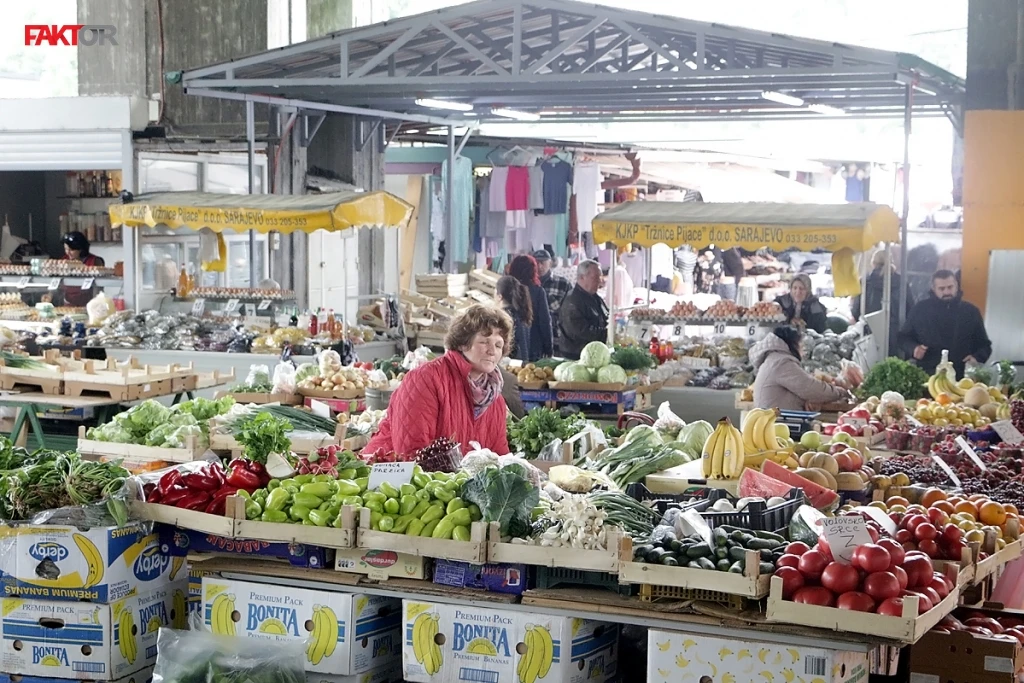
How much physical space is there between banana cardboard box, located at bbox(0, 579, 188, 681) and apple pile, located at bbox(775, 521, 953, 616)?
2461 millimetres

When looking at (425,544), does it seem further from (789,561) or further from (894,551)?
(894,551)

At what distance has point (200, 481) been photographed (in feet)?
16.9

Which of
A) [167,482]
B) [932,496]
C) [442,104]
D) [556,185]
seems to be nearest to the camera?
[167,482]

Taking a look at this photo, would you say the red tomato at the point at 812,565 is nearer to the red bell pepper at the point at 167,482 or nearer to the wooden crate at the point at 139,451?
the red bell pepper at the point at 167,482

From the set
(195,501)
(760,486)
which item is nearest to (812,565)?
(760,486)

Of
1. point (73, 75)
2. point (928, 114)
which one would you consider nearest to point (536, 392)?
point (928, 114)

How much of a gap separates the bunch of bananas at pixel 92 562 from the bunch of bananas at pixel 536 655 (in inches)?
63.7

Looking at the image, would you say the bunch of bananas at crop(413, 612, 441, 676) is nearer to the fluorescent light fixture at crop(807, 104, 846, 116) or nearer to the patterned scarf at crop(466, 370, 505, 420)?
the patterned scarf at crop(466, 370, 505, 420)

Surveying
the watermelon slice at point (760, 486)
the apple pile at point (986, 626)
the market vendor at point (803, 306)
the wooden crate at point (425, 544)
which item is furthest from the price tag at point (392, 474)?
the market vendor at point (803, 306)

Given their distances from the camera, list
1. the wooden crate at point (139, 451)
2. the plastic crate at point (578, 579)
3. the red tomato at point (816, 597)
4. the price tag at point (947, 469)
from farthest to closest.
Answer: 1. the wooden crate at point (139, 451)
2. the price tag at point (947, 469)
3. the plastic crate at point (578, 579)
4. the red tomato at point (816, 597)

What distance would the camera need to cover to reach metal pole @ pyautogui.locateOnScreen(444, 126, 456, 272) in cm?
1766

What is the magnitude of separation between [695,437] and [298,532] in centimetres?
286

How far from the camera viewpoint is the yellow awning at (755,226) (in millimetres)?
10734

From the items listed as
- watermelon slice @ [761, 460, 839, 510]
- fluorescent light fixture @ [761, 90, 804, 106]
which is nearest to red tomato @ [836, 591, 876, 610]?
watermelon slice @ [761, 460, 839, 510]
